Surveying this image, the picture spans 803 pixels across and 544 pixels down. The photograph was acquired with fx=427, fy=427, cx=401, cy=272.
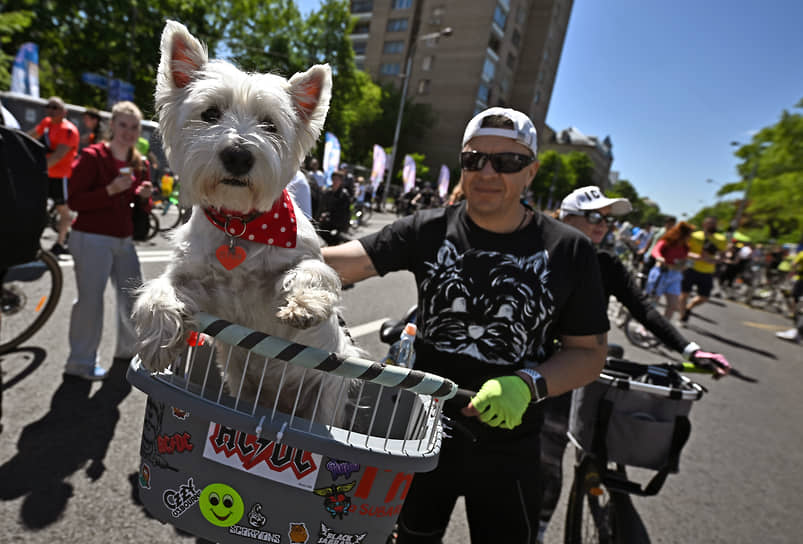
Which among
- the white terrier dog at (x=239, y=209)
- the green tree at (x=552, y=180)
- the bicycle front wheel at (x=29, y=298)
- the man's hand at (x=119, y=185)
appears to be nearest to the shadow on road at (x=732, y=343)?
the white terrier dog at (x=239, y=209)

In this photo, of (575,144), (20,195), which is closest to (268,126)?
(20,195)

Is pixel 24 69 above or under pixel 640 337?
above

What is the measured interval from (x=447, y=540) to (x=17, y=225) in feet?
11.0

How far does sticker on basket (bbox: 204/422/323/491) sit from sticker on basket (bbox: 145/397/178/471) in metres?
0.16

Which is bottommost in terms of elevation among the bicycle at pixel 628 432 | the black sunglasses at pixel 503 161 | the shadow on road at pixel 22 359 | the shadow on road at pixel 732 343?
the shadow on road at pixel 22 359

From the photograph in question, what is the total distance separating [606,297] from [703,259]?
919 cm

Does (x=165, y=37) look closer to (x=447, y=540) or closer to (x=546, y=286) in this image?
(x=546, y=286)

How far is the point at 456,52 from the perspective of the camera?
186ft

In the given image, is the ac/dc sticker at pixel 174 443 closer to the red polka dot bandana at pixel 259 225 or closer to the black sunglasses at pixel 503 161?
the red polka dot bandana at pixel 259 225

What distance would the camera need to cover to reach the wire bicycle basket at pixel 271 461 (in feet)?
3.20

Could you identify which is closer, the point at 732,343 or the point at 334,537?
the point at 334,537

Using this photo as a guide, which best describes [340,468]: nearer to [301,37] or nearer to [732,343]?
[732,343]

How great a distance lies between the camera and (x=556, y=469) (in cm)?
295

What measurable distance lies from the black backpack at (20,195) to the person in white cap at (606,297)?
3349mm
